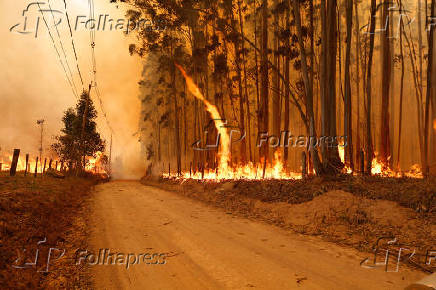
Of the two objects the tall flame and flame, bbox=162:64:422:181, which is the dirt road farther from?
the tall flame

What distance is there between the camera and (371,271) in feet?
13.7

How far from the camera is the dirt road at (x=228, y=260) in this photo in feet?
12.4

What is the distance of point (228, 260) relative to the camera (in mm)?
4621

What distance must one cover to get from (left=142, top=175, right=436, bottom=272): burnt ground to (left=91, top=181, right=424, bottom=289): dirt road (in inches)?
27.6

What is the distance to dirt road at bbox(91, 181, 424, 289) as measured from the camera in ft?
12.4

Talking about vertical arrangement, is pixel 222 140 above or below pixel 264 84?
below

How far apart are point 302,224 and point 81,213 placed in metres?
7.14

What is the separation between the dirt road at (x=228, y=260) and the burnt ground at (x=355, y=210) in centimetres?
70

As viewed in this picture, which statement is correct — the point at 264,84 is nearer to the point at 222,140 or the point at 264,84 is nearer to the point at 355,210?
the point at 222,140

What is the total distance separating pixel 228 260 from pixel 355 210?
12.5ft

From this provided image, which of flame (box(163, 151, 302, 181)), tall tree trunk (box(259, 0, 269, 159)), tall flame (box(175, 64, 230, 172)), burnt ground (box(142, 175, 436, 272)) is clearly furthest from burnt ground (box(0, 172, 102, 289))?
tall flame (box(175, 64, 230, 172))

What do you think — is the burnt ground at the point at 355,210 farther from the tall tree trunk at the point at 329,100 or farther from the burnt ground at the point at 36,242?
the burnt ground at the point at 36,242

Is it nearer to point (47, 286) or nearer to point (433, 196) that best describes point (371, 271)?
point (433, 196)

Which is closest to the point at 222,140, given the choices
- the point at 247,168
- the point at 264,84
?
the point at 247,168
